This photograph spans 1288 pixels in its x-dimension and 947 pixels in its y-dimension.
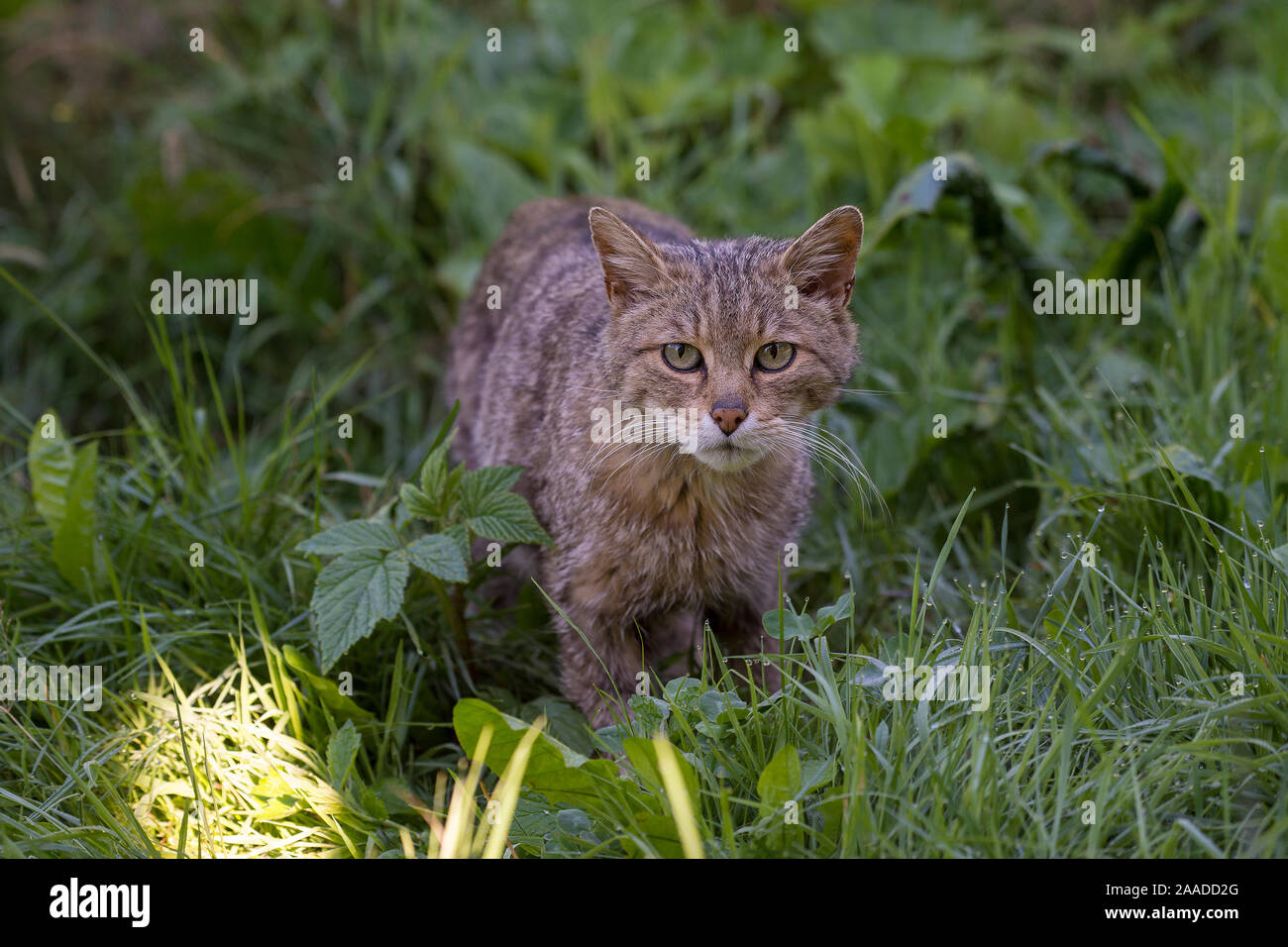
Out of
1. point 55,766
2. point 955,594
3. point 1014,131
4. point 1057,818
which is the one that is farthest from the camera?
point 1014,131

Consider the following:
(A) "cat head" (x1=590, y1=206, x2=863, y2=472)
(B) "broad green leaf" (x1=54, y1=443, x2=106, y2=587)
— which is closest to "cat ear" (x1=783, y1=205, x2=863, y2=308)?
(A) "cat head" (x1=590, y1=206, x2=863, y2=472)

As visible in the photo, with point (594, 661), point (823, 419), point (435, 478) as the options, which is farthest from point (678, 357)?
point (823, 419)

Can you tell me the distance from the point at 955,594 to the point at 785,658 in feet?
3.62

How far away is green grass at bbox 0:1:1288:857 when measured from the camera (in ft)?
9.11

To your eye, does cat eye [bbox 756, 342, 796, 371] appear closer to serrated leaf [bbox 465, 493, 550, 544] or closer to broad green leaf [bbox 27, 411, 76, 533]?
serrated leaf [bbox 465, 493, 550, 544]

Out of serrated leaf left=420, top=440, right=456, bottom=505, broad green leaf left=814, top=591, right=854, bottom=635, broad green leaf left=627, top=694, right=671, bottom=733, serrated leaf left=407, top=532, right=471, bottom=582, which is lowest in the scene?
broad green leaf left=627, top=694, right=671, bottom=733

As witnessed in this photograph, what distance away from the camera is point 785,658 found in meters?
2.99

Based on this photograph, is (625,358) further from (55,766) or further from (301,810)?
(55,766)

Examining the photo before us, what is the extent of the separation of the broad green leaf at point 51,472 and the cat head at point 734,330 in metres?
1.78

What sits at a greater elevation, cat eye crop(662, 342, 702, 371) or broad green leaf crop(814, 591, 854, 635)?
cat eye crop(662, 342, 702, 371)

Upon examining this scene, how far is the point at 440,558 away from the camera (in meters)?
3.16

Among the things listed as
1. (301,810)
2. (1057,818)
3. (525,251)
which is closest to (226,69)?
(525,251)

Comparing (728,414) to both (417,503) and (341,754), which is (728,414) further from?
(341,754)

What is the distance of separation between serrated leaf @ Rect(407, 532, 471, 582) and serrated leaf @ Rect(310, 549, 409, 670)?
38mm
